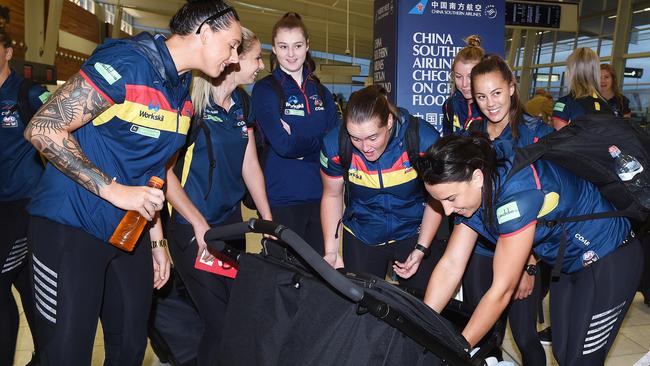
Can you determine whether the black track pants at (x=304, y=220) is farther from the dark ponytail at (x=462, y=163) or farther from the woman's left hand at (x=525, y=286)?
the dark ponytail at (x=462, y=163)

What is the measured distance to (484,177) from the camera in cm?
167

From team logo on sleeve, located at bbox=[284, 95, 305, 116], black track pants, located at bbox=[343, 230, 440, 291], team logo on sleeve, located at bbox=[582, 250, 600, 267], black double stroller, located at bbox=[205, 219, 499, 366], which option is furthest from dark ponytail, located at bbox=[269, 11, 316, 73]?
team logo on sleeve, located at bbox=[582, 250, 600, 267]

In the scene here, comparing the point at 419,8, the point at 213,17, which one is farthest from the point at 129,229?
the point at 419,8

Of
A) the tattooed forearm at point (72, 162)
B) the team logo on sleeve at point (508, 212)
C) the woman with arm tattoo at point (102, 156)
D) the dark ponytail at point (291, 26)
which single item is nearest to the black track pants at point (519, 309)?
the team logo on sleeve at point (508, 212)

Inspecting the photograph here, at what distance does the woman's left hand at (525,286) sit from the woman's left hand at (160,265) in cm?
144

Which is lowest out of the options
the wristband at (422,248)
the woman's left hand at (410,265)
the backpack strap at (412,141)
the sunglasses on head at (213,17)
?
the woman's left hand at (410,265)

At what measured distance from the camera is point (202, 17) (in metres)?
1.68

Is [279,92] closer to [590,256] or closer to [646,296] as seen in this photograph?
[590,256]

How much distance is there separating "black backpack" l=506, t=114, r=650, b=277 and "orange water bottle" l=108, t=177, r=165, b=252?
1.15 m

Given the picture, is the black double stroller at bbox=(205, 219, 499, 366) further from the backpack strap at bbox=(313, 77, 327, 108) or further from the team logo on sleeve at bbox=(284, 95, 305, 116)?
the backpack strap at bbox=(313, 77, 327, 108)

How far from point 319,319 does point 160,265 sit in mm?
1017

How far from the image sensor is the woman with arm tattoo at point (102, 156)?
157cm

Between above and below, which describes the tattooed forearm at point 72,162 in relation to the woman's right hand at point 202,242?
above

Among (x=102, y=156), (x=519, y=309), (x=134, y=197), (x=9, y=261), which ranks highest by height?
(x=102, y=156)
